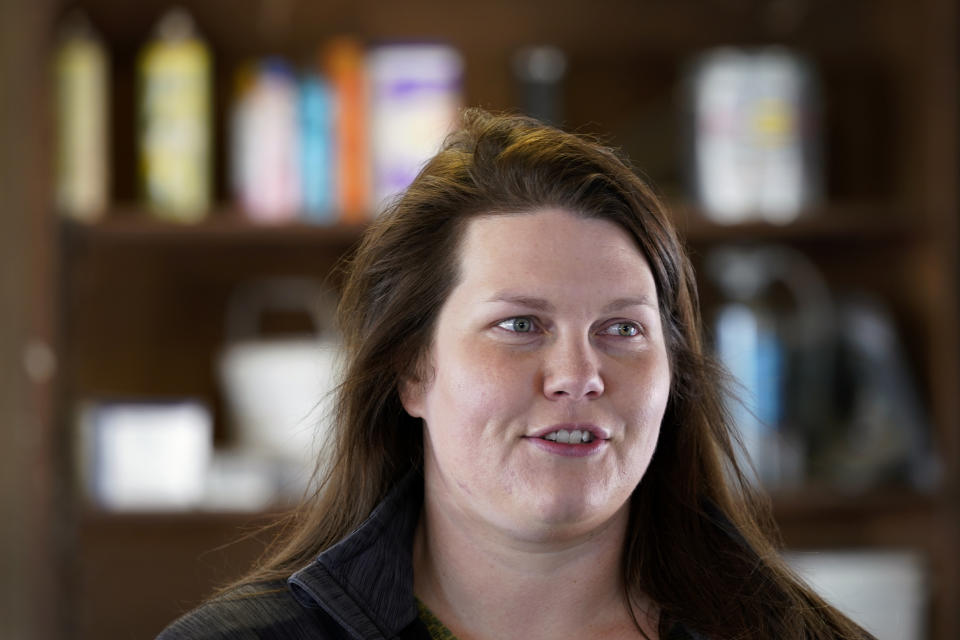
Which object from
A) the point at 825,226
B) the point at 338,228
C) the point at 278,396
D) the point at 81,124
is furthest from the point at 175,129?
the point at 825,226

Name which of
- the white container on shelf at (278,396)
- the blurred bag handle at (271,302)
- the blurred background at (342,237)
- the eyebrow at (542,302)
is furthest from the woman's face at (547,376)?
the blurred bag handle at (271,302)

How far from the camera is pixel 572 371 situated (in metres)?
1.13

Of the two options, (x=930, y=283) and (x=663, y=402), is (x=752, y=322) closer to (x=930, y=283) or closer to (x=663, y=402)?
(x=930, y=283)

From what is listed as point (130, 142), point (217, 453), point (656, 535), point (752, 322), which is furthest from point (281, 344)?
point (656, 535)

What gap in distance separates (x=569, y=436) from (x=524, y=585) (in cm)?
14

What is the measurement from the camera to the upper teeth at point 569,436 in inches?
44.7

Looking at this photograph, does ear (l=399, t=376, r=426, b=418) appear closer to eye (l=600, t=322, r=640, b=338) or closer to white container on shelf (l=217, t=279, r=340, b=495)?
eye (l=600, t=322, r=640, b=338)

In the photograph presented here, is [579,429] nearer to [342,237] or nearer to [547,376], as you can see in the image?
[547,376]

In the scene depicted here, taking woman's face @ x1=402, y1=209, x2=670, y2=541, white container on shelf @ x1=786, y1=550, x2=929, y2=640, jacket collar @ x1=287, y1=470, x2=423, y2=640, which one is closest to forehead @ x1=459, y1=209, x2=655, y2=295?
woman's face @ x1=402, y1=209, x2=670, y2=541

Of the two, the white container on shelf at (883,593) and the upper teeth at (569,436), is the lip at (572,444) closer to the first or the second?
the upper teeth at (569,436)

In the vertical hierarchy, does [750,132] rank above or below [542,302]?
above

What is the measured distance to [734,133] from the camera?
242 centimetres

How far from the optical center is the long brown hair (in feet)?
4.03

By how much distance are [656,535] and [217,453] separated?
1.35 meters
